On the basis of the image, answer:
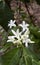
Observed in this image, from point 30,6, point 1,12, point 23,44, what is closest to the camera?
point 23,44

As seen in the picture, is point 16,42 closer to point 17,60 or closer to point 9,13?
point 17,60

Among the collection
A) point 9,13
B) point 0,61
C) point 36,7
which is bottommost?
point 36,7

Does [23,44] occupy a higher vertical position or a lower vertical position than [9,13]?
higher

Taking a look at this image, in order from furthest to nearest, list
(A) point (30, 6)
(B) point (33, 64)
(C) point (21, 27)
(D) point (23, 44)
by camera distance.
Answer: (A) point (30, 6) → (C) point (21, 27) → (D) point (23, 44) → (B) point (33, 64)

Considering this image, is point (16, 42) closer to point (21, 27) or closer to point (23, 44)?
point (23, 44)

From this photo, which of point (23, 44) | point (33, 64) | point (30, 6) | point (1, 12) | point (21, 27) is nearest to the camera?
point (33, 64)

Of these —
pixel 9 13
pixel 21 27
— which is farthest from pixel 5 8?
pixel 21 27

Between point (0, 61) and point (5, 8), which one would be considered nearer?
point (0, 61)

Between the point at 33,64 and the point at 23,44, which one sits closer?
the point at 33,64

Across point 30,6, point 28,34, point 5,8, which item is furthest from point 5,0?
point 30,6
